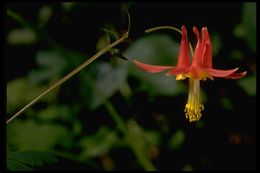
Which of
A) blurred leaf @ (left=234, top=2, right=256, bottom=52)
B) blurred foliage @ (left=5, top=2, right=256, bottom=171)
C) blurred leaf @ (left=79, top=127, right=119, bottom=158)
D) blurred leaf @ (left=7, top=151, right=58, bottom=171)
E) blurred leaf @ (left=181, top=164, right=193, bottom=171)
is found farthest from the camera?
blurred leaf @ (left=181, top=164, right=193, bottom=171)

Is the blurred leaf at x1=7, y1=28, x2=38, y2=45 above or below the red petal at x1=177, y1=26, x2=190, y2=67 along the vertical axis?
below

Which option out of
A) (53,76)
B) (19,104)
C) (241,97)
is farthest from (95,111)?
(241,97)

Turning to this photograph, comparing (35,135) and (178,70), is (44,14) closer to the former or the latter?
(35,135)

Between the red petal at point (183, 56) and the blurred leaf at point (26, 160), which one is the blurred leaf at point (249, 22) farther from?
the blurred leaf at point (26, 160)

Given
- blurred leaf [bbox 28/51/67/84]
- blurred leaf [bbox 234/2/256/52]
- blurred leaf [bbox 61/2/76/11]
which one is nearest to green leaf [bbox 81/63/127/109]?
blurred leaf [bbox 28/51/67/84]

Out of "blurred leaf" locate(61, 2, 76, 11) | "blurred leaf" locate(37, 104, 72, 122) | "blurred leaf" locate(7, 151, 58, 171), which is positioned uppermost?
"blurred leaf" locate(61, 2, 76, 11)

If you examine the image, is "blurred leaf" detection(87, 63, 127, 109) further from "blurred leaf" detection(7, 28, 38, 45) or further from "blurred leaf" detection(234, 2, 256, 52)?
"blurred leaf" detection(234, 2, 256, 52)

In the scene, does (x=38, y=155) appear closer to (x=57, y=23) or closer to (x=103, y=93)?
(x=103, y=93)
